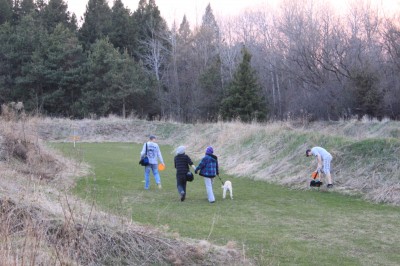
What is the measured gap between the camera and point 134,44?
64.1 m

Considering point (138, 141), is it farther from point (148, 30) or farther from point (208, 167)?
point (148, 30)

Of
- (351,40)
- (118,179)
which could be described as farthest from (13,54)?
(118,179)

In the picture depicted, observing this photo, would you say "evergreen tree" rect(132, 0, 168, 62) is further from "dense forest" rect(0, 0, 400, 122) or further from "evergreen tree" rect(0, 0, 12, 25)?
"evergreen tree" rect(0, 0, 12, 25)

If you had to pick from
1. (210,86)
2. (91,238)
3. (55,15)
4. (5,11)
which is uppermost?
(5,11)

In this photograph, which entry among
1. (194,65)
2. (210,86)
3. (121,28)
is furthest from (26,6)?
(210,86)

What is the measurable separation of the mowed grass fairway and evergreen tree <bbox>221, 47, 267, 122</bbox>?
31.9 m

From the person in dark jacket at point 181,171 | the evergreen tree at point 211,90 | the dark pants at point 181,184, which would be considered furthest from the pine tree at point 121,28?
the dark pants at point 181,184

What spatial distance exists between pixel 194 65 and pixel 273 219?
54058mm

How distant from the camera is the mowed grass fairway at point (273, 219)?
785 centimetres

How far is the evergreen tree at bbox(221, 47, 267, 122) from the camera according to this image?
48531 mm

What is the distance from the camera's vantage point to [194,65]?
209ft

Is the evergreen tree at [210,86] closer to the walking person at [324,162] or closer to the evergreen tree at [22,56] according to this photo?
the evergreen tree at [22,56]

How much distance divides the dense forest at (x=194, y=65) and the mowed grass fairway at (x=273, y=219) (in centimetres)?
2542

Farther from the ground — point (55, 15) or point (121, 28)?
point (55, 15)
